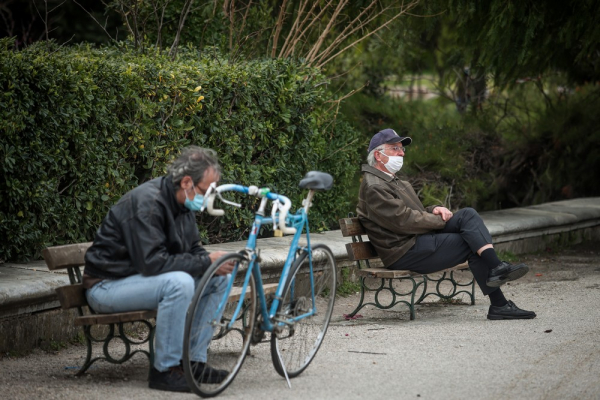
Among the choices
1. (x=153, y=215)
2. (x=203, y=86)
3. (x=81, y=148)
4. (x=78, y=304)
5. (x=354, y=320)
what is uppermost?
(x=203, y=86)

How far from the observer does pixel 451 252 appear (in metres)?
6.74

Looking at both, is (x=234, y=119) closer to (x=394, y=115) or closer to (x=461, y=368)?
(x=461, y=368)

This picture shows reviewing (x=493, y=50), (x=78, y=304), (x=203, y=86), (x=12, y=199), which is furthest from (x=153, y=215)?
(x=493, y=50)

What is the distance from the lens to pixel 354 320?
273 inches

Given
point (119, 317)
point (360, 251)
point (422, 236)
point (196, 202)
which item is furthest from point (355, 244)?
point (119, 317)

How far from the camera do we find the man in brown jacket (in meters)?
6.64

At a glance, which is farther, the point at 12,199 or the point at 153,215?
the point at 12,199

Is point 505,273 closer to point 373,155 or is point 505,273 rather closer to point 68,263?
point 373,155

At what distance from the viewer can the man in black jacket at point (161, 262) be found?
464cm

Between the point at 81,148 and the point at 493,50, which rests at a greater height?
the point at 493,50

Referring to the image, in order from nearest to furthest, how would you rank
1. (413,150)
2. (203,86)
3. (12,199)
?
(12,199)
(203,86)
(413,150)

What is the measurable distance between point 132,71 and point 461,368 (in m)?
3.33

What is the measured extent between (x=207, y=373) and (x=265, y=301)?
1.66 ft

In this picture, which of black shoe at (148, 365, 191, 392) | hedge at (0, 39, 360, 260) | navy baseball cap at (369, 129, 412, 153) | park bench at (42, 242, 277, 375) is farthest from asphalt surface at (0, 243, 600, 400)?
A: navy baseball cap at (369, 129, 412, 153)
